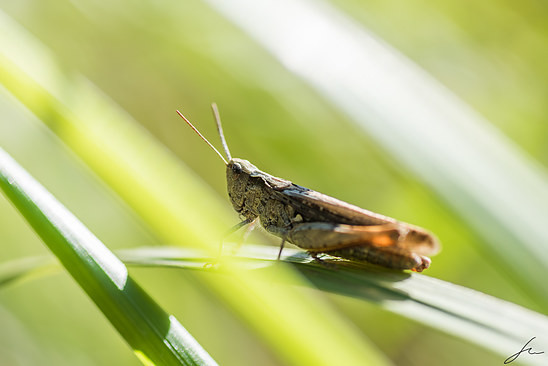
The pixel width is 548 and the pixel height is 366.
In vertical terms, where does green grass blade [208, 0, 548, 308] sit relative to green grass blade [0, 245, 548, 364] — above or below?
above

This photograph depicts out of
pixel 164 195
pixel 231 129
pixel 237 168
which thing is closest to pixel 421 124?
pixel 237 168

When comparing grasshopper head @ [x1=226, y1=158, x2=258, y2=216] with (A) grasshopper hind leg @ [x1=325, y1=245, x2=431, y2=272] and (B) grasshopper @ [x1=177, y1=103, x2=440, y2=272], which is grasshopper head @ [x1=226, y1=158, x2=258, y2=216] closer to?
(B) grasshopper @ [x1=177, y1=103, x2=440, y2=272]

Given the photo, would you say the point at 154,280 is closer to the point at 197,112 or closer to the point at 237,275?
the point at 197,112

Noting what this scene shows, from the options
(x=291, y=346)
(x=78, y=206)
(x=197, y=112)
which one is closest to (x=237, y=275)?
(x=291, y=346)

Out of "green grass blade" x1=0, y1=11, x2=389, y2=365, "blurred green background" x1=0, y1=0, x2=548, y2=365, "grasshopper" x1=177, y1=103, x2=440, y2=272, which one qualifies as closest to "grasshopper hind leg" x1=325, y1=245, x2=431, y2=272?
"grasshopper" x1=177, y1=103, x2=440, y2=272

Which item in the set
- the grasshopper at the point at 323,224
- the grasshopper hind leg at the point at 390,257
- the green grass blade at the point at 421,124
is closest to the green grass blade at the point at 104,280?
the grasshopper at the point at 323,224

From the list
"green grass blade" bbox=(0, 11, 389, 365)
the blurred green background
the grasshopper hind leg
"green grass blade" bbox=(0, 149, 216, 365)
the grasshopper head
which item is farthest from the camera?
the blurred green background
